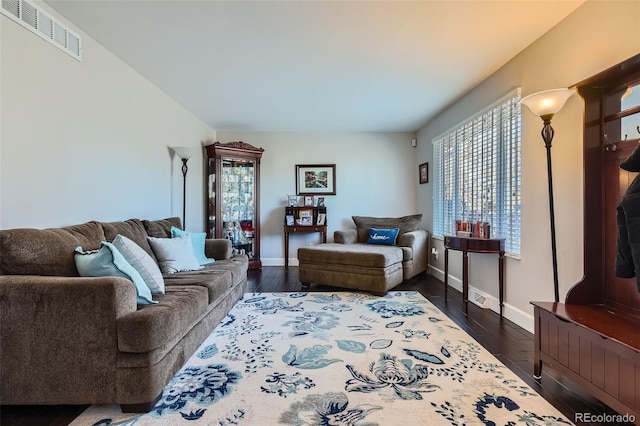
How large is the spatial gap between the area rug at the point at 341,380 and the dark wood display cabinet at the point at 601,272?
0.28 m

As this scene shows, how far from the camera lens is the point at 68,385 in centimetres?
150

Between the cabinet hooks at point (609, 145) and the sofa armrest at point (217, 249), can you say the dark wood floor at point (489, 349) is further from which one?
the cabinet hooks at point (609, 145)

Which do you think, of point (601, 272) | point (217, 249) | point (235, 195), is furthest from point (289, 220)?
point (601, 272)

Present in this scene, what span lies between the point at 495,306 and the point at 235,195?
3884 mm

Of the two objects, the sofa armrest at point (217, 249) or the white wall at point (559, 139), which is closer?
the white wall at point (559, 139)

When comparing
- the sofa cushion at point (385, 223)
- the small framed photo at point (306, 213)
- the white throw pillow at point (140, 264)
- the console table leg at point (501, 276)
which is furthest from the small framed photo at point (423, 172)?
the white throw pillow at point (140, 264)

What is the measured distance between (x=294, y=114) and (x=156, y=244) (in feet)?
8.63

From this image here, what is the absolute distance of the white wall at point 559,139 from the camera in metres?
1.87

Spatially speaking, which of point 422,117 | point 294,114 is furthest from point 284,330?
point 422,117

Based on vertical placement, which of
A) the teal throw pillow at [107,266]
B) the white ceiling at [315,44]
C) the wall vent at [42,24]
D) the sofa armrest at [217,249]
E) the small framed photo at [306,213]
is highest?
the white ceiling at [315,44]

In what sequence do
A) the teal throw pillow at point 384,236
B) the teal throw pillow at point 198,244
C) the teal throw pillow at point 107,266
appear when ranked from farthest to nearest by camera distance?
1. the teal throw pillow at point 384,236
2. the teal throw pillow at point 198,244
3. the teal throw pillow at point 107,266

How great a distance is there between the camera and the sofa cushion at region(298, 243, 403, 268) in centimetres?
361

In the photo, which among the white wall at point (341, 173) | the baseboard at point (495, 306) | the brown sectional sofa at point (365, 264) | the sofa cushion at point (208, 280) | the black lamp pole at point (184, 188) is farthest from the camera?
the white wall at point (341, 173)

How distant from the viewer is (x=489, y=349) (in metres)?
2.20
